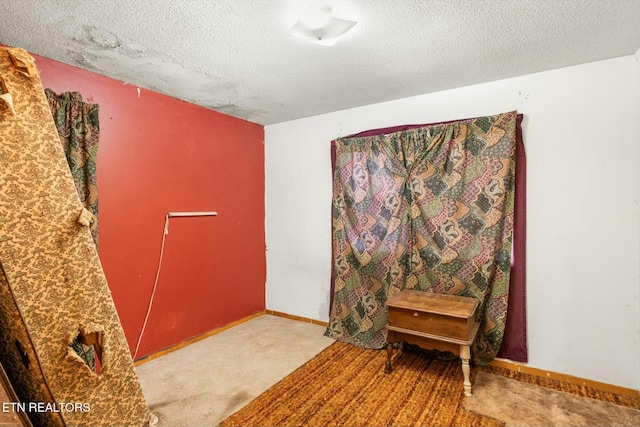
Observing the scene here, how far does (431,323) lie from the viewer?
2242 mm

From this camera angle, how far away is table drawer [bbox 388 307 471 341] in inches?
84.4

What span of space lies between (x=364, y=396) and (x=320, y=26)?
2303mm

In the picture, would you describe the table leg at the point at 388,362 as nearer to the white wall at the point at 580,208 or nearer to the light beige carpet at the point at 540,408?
the light beige carpet at the point at 540,408

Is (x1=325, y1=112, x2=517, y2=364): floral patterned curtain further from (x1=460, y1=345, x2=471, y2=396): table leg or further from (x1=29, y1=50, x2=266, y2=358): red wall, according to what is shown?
(x1=29, y1=50, x2=266, y2=358): red wall

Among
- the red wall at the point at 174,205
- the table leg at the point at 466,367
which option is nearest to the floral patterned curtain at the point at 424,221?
the table leg at the point at 466,367

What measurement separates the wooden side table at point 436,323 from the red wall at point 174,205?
6.09 ft

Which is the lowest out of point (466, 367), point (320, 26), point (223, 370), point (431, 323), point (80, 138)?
point (223, 370)

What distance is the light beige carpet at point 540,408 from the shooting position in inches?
74.2

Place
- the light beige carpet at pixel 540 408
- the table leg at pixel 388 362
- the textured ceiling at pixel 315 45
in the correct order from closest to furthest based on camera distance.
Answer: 1. the textured ceiling at pixel 315 45
2. the light beige carpet at pixel 540 408
3. the table leg at pixel 388 362

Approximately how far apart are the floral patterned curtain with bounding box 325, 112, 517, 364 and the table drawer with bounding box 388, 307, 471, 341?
0.47 m

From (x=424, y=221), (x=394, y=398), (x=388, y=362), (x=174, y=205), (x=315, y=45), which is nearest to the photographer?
(x=315, y=45)

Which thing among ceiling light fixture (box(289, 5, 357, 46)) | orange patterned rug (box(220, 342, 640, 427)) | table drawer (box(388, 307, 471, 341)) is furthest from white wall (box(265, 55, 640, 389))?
ceiling light fixture (box(289, 5, 357, 46))

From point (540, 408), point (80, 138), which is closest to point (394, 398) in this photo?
point (540, 408)

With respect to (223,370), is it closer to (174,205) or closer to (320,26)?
(174,205)
